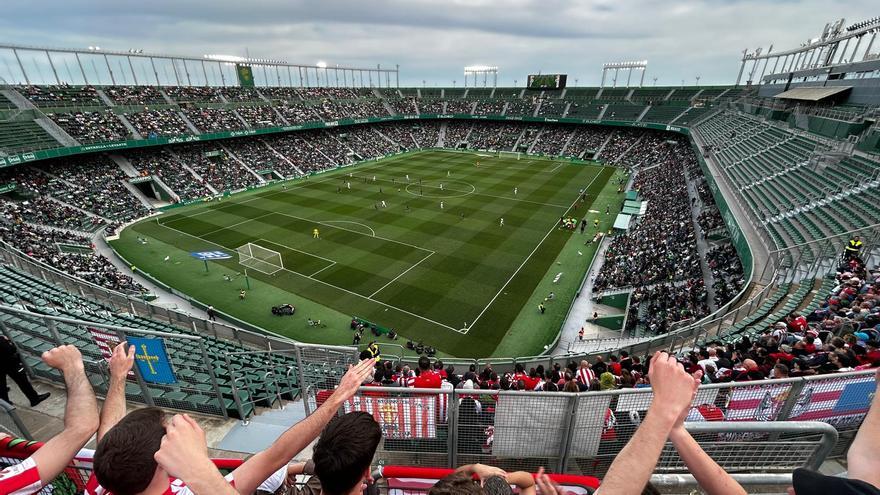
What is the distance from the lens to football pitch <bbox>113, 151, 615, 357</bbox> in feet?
73.3

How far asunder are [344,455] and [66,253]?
3355 cm

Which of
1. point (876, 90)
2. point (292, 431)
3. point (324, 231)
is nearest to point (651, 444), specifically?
point (292, 431)

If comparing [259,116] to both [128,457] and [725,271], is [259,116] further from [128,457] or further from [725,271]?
[128,457]

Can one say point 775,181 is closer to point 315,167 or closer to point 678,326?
point 678,326

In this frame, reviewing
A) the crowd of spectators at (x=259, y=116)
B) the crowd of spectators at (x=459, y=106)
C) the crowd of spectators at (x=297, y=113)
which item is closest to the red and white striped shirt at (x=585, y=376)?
the crowd of spectators at (x=259, y=116)

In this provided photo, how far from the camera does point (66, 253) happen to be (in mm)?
26000

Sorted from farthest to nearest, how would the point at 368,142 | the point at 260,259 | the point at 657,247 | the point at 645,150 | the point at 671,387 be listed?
1. the point at 368,142
2. the point at 645,150
3. the point at 260,259
4. the point at 657,247
5. the point at 671,387

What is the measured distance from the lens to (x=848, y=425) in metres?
6.05

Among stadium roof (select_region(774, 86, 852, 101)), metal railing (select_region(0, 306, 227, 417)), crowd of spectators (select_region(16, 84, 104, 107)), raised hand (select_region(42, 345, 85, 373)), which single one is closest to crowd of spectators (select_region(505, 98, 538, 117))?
stadium roof (select_region(774, 86, 852, 101))

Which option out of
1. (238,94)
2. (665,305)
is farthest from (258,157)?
(665,305)

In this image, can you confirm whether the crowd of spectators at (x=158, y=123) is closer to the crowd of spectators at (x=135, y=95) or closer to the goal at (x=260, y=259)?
the crowd of spectators at (x=135, y=95)

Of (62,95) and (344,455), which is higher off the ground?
(344,455)

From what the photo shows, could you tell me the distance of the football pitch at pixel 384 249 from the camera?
22.3m

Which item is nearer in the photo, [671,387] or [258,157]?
[671,387]
